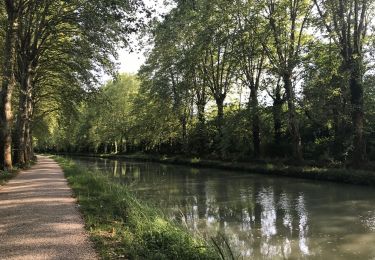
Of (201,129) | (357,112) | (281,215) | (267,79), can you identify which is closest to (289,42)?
(267,79)

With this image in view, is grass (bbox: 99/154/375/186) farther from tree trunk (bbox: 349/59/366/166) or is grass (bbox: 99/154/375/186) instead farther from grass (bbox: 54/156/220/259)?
grass (bbox: 54/156/220/259)

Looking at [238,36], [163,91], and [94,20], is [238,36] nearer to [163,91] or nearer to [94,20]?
[94,20]

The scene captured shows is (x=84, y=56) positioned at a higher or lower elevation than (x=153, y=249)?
higher

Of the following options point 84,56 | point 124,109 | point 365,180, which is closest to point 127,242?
point 365,180

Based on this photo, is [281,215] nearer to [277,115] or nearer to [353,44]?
[353,44]

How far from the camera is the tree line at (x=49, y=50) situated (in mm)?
19469

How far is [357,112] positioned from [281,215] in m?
11.5

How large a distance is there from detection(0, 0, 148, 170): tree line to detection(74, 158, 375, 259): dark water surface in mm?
7214

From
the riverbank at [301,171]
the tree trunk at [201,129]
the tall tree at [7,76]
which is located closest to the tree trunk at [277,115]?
the riverbank at [301,171]

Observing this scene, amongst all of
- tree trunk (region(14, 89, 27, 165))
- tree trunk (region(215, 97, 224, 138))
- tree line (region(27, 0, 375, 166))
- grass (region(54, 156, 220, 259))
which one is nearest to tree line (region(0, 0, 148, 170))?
tree trunk (region(14, 89, 27, 165))

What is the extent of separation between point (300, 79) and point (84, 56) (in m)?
13.9

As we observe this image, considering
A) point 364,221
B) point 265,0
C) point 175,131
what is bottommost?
point 364,221

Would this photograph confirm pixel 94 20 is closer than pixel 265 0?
Yes

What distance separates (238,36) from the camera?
99.9ft
